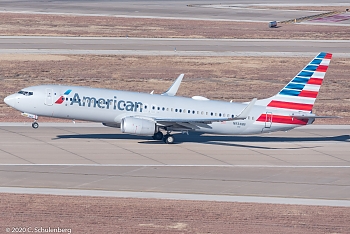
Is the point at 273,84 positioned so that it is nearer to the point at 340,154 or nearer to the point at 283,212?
the point at 340,154

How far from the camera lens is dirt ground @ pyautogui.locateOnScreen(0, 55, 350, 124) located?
8175 centimetres

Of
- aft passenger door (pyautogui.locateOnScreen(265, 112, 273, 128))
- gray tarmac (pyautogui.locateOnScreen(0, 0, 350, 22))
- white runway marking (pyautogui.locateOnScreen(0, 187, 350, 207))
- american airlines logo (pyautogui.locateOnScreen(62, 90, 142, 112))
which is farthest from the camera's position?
gray tarmac (pyautogui.locateOnScreen(0, 0, 350, 22))

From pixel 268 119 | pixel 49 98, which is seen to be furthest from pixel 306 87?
pixel 49 98

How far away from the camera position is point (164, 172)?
47000 millimetres

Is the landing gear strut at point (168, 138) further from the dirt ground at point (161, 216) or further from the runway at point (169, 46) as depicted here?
the runway at point (169, 46)

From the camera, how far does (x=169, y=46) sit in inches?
4102

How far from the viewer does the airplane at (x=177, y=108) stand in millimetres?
54406

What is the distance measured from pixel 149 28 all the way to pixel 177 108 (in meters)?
65.6

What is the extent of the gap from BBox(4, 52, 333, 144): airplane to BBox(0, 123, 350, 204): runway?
154cm

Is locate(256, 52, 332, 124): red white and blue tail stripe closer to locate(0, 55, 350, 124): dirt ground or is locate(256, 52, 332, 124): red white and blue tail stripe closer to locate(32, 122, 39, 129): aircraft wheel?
locate(32, 122, 39, 129): aircraft wheel

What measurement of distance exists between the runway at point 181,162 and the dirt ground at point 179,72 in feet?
57.1

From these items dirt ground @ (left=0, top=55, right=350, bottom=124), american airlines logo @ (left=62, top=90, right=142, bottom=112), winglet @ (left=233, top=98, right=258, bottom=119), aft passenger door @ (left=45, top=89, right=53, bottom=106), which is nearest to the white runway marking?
winglet @ (left=233, top=98, right=258, bottom=119)

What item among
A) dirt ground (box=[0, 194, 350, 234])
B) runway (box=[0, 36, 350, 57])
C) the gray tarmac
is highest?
the gray tarmac

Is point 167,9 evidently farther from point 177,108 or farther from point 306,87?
point 306,87
